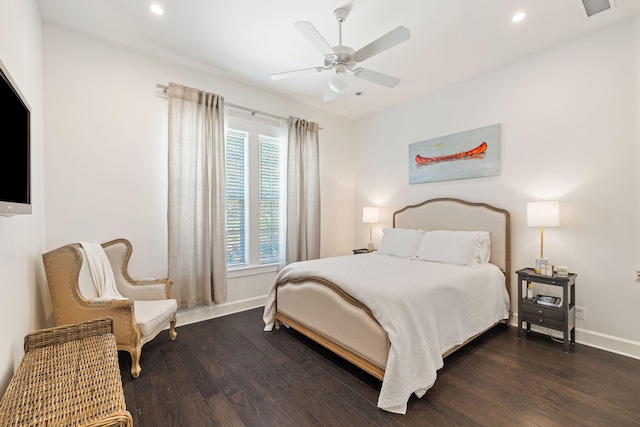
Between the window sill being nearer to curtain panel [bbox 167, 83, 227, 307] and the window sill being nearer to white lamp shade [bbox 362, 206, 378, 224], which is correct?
curtain panel [bbox 167, 83, 227, 307]

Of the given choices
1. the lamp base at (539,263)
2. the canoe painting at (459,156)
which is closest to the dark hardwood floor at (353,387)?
the lamp base at (539,263)

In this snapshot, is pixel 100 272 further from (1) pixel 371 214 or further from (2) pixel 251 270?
(1) pixel 371 214

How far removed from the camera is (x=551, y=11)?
7.82 feet

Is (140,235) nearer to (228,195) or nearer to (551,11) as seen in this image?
(228,195)

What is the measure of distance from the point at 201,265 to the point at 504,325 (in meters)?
3.55

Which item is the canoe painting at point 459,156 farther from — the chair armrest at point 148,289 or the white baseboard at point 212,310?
the chair armrest at point 148,289

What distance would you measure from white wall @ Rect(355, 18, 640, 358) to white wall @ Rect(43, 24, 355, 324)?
3497 mm

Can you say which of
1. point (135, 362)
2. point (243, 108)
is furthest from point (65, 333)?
point (243, 108)

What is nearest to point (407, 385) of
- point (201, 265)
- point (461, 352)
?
point (461, 352)

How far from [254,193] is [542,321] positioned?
351 cm

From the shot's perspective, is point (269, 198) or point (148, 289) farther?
point (269, 198)

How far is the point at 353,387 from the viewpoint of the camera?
6.64 feet

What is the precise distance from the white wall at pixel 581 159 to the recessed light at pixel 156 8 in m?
3.45

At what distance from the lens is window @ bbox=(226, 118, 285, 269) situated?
3693 mm
